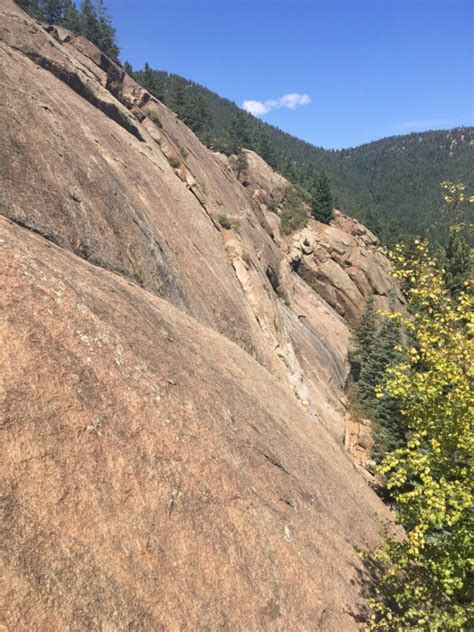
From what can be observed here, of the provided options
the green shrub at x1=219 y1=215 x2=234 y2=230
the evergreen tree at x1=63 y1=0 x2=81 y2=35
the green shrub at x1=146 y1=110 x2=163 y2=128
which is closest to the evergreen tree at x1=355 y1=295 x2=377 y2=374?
the green shrub at x1=219 y1=215 x2=234 y2=230

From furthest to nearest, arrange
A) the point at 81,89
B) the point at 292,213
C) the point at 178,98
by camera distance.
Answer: the point at 178,98 → the point at 292,213 → the point at 81,89

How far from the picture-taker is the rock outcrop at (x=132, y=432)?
248 inches

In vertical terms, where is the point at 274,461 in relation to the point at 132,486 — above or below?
below

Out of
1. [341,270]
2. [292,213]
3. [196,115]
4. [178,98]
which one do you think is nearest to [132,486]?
[341,270]

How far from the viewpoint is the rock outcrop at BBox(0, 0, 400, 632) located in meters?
6.30

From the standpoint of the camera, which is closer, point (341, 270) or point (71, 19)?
point (341, 270)

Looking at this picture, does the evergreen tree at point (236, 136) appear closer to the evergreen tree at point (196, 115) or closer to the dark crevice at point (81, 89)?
the evergreen tree at point (196, 115)

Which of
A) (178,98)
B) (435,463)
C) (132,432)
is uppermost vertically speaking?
(178,98)

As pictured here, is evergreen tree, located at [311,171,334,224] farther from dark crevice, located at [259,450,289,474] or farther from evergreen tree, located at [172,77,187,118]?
dark crevice, located at [259,450,289,474]

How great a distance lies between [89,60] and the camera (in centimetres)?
4059

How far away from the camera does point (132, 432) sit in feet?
27.1

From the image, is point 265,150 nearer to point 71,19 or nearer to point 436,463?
point 71,19

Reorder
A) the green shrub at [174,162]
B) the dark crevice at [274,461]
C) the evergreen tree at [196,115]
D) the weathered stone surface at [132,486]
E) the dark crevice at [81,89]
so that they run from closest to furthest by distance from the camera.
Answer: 1. the weathered stone surface at [132,486]
2. the dark crevice at [274,461]
3. the dark crevice at [81,89]
4. the green shrub at [174,162]
5. the evergreen tree at [196,115]

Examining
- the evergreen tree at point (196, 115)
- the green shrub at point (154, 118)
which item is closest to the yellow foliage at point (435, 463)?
the green shrub at point (154, 118)
